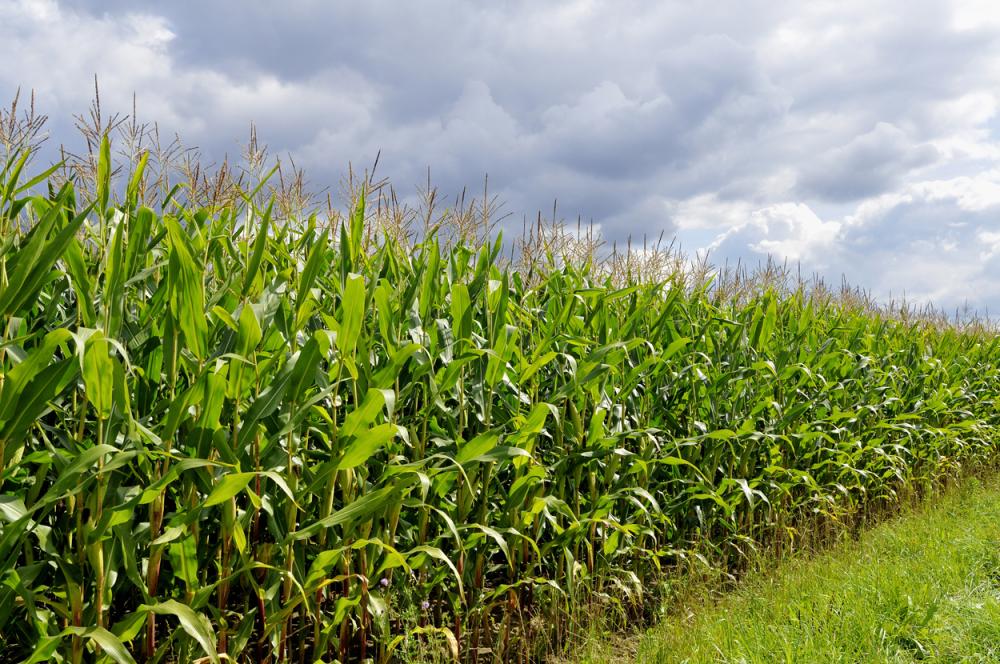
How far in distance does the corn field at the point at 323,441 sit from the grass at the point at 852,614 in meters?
0.34

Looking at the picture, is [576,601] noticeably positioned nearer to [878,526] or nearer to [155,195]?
[155,195]

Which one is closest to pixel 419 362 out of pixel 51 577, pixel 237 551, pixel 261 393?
pixel 261 393

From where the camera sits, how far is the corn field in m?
1.91

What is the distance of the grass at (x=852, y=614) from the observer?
3082 millimetres

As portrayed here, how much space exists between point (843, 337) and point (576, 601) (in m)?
3.97

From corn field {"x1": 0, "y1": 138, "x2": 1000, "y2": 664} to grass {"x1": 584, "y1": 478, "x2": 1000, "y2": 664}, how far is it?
344 millimetres

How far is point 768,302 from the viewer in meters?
4.81

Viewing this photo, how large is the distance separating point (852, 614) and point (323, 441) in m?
2.57

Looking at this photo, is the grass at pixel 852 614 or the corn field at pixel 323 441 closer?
the corn field at pixel 323 441

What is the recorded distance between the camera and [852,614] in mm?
3369

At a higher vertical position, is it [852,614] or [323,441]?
[323,441]

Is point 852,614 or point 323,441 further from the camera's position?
point 852,614

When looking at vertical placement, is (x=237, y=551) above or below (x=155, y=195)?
below

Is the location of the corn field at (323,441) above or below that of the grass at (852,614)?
above
